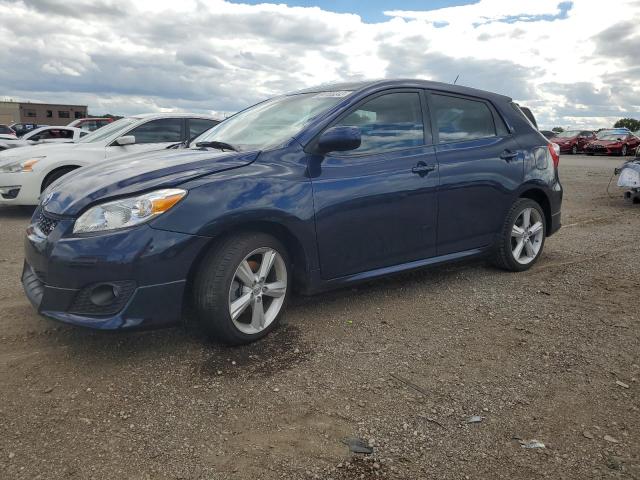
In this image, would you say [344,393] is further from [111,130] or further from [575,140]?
[575,140]

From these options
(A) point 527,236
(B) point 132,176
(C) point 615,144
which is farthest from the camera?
(C) point 615,144

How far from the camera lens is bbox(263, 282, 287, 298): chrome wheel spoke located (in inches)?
134

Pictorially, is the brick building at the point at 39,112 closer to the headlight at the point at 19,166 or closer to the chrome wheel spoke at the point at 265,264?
the headlight at the point at 19,166

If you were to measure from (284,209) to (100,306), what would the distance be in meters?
1.19

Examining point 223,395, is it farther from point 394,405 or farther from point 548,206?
point 548,206

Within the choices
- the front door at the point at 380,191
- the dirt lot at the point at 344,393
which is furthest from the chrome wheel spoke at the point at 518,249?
the front door at the point at 380,191

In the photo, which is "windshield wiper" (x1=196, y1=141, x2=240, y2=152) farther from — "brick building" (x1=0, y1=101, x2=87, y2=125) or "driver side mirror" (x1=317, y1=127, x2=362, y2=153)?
"brick building" (x1=0, y1=101, x2=87, y2=125)

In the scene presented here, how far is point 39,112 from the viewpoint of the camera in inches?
3974

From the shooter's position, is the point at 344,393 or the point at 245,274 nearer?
the point at 344,393

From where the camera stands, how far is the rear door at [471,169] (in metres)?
4.34

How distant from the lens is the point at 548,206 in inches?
208

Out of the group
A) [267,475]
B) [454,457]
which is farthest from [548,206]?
[267,475]

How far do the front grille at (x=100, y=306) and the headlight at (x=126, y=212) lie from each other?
32 centimetres

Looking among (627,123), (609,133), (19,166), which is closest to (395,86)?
(19,166)
